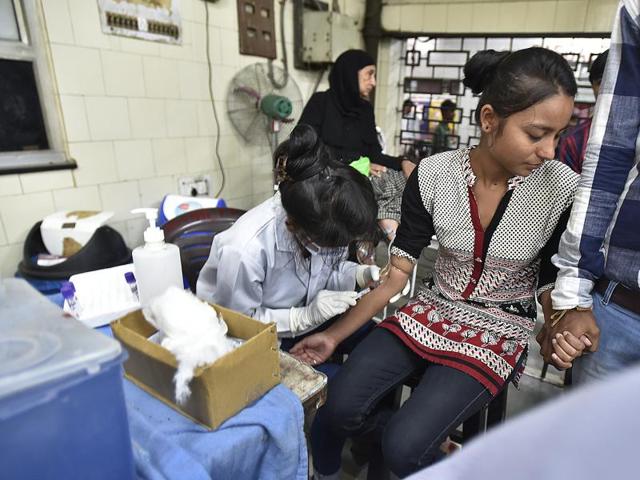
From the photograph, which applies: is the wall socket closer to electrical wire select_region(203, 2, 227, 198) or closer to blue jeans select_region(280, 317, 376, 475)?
electrical wire select_region(203, 2, 227, 198)

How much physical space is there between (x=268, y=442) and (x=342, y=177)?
24.6 inches

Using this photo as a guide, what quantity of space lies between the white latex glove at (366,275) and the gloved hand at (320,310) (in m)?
0.14

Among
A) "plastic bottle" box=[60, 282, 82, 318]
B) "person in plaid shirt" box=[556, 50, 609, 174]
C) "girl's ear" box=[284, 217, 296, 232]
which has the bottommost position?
"plastic bottle" box=[60, 282, 82, 318]

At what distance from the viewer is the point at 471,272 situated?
1.24 metres

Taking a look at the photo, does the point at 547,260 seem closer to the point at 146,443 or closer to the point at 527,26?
the point at 146,443

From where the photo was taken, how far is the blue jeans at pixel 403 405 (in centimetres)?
103

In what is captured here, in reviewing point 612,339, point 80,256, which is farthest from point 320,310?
point 80,256

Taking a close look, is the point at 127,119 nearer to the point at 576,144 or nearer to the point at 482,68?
the point at 482,68

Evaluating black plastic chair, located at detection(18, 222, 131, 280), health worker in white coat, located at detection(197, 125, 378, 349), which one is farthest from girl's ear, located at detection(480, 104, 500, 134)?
black plastic chair, located at detection(18, 222, 131, 280)

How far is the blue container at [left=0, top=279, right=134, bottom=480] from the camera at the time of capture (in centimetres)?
43

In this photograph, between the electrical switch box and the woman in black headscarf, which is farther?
the electrical switch box

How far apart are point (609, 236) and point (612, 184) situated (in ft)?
0.38

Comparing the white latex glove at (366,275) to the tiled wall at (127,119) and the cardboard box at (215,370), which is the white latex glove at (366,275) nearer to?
the cardboard box at (215,370)

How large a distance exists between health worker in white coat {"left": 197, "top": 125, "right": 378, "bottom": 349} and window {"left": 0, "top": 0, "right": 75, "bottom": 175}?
4.29 ft
